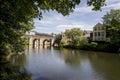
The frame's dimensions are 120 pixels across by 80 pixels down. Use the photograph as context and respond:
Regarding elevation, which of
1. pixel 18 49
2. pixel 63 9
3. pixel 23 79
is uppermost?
pixel 63 9

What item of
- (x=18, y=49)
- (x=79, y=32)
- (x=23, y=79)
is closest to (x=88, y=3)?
(x=23, y=79)

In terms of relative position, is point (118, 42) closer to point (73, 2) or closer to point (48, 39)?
point (73, 2)

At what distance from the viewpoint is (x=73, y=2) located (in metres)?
Result: 7.34

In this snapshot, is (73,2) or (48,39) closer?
(73,2)

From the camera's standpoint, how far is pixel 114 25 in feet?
173

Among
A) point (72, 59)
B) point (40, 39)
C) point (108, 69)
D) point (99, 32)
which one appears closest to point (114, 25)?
point (99, 32)

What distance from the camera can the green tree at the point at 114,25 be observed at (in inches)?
1980

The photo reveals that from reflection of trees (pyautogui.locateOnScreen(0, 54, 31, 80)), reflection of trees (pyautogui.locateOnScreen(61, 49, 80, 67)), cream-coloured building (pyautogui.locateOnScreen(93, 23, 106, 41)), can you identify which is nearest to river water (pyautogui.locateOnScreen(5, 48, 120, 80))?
reflection of trees (pyautogui.locateOnScreen(61, 49, 80, 67))

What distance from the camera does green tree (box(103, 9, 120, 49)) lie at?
50.3 m

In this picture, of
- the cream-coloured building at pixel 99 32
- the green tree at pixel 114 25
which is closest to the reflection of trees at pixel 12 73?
the green tree at pixel 114 25

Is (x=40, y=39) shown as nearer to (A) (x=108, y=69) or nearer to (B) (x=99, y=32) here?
(B) (x=99, y=32)

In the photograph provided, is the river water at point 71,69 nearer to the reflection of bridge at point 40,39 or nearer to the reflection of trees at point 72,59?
the reflection of trees at point 72,59

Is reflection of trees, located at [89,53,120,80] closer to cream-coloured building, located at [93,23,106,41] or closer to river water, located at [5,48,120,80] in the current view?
river water, located at [5,48,120,80]

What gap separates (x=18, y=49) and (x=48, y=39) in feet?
295
